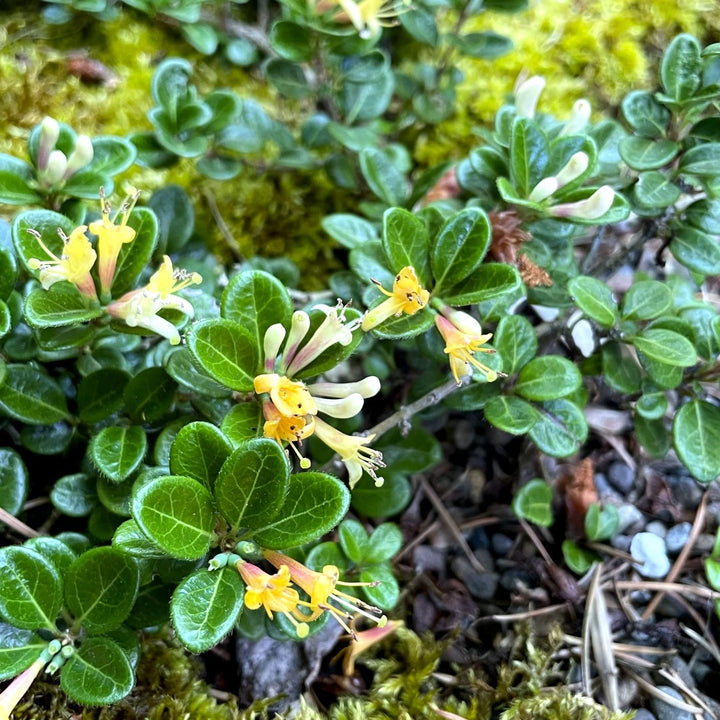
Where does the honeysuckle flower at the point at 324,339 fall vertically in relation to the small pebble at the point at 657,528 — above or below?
above

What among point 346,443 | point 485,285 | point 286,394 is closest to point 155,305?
point 286,394

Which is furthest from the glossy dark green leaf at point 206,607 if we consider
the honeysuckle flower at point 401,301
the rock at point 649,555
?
the rock at point 649,555

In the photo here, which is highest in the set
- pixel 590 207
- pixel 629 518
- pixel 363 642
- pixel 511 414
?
pixel 590 207

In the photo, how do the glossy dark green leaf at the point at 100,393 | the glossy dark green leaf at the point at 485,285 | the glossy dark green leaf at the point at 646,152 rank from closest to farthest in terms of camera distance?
the glossy dark green leaf at the point at 485,285 → the glossy dark green leaf at the point at 100,393 → the glossy dark green leaf at the point at 646,152

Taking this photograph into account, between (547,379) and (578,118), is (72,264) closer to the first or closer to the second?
(547,379)

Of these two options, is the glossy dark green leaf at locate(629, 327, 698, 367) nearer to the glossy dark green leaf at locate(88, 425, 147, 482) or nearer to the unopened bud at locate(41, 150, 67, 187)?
the glossy dark green leaf at locate(88, 425, 147, 482)

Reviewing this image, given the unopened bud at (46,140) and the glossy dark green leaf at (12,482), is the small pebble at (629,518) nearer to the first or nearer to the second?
the glossy dark green leaf at (12,482)

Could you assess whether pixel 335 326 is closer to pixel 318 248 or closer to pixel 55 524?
pixel 55 524

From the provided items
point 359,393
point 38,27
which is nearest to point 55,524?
point 359,393
